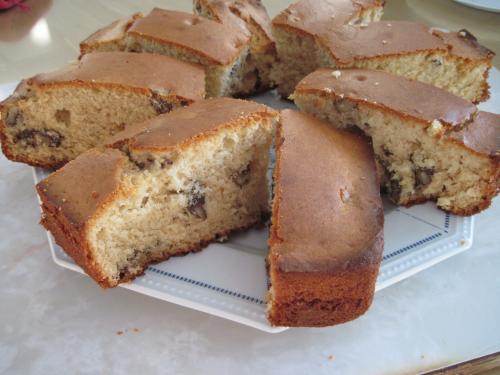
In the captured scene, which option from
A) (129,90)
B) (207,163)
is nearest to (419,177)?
(207,163)

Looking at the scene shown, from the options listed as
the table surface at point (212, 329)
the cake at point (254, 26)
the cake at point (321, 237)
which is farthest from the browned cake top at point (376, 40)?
the table surface at point (212, 329)

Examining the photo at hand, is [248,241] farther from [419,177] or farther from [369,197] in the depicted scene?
[419,177]

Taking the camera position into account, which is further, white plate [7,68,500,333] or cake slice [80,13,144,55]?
cake slice [80,13,144,55]

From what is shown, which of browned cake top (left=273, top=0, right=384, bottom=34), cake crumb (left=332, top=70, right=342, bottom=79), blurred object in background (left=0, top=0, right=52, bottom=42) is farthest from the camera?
blurred object in background (left=0, top=0, right=52, bottom=42)

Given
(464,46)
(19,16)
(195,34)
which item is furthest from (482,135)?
(19,16)

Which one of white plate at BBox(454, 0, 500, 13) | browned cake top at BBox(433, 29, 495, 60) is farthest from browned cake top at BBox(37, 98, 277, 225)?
white plate at BBox(454, 0, 500, 13)

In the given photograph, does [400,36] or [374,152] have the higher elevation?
[400,36]

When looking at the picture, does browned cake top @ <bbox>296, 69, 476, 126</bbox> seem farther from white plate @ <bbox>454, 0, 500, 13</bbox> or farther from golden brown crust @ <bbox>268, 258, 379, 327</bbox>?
white plate @ <bbox>454, 0, 500, 13</bbox>
